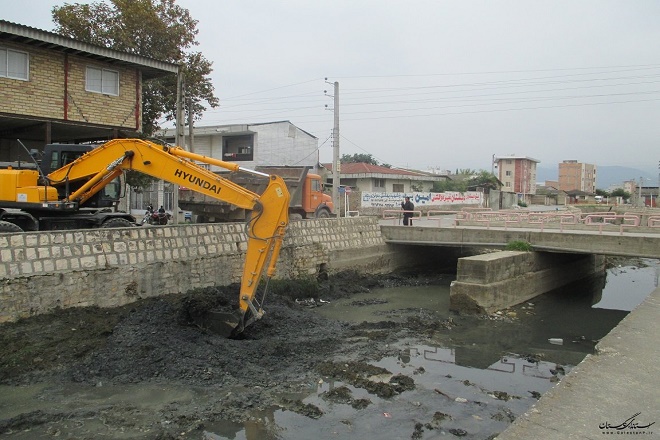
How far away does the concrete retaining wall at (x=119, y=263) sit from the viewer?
1033cm

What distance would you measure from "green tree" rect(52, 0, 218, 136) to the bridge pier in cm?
1279

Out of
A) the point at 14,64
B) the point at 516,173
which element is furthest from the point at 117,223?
the point at 516,173

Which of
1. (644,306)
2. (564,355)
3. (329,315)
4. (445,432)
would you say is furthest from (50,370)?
(644,306)

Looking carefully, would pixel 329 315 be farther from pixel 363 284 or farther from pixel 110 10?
pixel 110 10

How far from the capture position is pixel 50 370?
875cm

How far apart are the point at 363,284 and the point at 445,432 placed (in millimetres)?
11865

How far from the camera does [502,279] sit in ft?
53.4

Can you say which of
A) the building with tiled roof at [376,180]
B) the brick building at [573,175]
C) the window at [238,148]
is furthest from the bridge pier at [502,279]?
the brick building at [573,175]

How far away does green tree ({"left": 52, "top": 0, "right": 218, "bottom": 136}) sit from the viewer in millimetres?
20859

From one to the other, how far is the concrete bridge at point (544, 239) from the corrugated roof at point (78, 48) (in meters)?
11.0

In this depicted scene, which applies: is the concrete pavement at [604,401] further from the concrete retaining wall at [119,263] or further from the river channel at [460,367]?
the concrete retaining wall at [119,263]

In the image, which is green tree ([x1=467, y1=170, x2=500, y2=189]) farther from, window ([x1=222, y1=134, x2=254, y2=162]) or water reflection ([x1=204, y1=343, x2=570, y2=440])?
water reflection ([x1=204, y1=343, x2=570, y2=440])

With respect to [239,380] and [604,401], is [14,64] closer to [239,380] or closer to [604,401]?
[239,380]

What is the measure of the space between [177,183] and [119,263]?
284 centimetres
